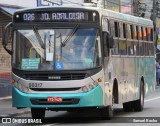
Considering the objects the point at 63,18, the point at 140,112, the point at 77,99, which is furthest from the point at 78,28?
the point at 140,112

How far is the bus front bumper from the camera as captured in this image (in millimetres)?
14570

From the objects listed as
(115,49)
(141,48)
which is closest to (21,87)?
(115,49)

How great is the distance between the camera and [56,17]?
49.4ft

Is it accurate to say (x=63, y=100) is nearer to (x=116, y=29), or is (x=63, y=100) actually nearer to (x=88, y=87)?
(x=88, y=87)

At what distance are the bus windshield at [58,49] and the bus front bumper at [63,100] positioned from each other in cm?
67

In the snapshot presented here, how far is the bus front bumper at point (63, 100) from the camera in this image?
47.8ft

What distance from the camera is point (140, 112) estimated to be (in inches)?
763

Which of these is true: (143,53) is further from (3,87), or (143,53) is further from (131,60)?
(3,87)

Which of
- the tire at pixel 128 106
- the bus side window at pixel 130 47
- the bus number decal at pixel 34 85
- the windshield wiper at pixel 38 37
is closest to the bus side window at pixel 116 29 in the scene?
the bus side window at pixel 130 47

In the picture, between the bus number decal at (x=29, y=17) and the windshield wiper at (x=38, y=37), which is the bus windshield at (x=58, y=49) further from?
the bus number decal at (x=29, y=17)

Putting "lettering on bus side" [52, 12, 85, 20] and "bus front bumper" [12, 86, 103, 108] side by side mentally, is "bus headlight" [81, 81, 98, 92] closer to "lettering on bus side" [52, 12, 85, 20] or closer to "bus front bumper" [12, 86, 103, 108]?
"bus front bumper" [12, 86, 103, 108]

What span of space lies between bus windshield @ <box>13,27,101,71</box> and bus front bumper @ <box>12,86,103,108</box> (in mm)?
667

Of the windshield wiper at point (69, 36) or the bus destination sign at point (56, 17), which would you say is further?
the bus destination sign at point (56, 17)

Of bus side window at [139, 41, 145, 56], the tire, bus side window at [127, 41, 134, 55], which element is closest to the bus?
bus side window at [127, 41, 134, 55]
